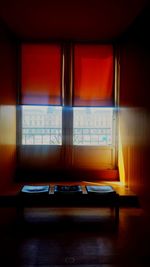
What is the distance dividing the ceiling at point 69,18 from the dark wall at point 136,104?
10.1 inches

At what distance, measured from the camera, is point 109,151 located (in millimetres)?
4832

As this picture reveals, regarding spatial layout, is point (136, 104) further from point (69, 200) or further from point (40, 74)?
point (40, 74)

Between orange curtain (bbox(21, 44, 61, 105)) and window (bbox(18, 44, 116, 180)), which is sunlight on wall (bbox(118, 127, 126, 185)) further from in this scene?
orange curtain (bbox(21, 44, 61, 105))

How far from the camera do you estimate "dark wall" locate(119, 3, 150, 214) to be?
340 cm

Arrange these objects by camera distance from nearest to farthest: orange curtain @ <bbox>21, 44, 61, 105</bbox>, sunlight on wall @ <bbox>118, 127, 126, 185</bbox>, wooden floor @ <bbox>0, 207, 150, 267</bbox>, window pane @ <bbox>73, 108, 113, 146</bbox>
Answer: wooden floor @ <bbox>0, 207, 150, 267</bbox>, sunlight on wall @ <bbox>118, 127, 126, 185</bbox>, orange curtain @ <bbox>21, 44, 61, 105</bbox>, window pane @ <bbox>73, 108, 113, 146</bbox>

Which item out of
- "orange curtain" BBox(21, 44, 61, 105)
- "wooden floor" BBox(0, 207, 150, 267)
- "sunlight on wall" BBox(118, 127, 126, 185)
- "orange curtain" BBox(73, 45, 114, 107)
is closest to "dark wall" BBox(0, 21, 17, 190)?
"orange curtain" BBox(21, 44, 61, 105)

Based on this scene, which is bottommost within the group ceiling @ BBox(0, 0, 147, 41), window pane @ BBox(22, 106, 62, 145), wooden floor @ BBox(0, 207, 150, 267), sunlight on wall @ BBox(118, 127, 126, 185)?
wooden floor @ BBox(0, 207, 150, 267)

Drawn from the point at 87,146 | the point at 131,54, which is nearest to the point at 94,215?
the point at 87,146

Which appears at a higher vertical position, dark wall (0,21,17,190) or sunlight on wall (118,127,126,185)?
dark wall (0,21,17,190)

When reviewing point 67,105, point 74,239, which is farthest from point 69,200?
point 67,105

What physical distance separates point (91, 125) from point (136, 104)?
3.99 ft

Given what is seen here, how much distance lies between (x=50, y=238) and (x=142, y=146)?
170 centimetres

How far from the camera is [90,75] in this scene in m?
4.77

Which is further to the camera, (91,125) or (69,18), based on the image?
(91,125)
